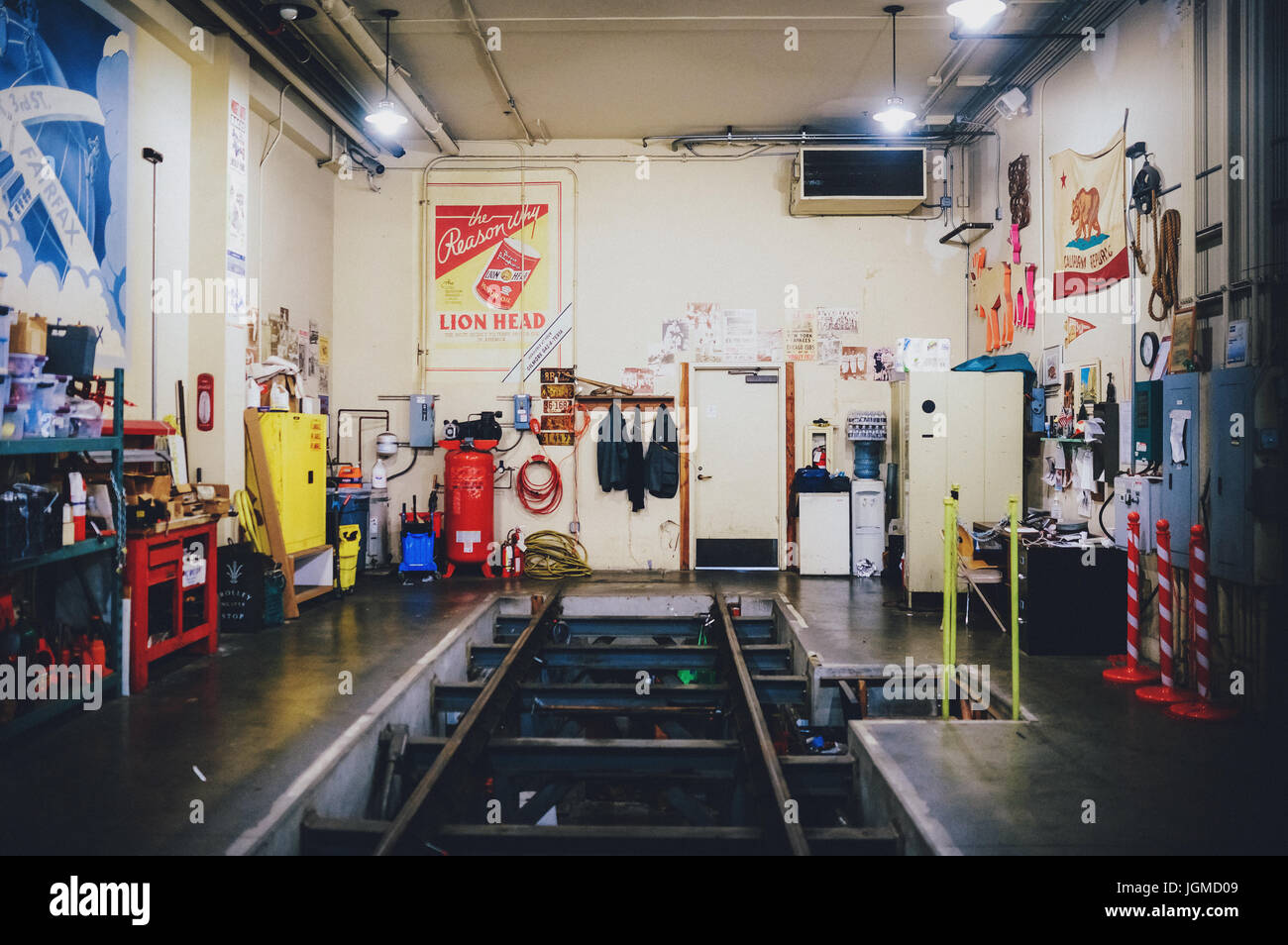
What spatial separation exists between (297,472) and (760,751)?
4.28m

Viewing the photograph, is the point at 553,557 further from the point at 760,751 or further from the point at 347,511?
the point at 760,751

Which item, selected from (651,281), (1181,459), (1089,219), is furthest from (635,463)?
(1181,459)

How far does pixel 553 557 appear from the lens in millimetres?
7949

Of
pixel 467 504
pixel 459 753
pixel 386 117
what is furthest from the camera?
pixel 467 504

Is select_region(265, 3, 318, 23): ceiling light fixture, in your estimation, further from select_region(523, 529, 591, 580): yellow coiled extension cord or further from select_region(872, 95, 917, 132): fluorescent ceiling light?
select_region(523, 529, 591, 580): yellow coiled extension cord

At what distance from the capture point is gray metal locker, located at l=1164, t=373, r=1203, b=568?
14.0 feet

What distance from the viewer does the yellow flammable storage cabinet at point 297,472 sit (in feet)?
19.7

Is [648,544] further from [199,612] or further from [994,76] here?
[994,76]

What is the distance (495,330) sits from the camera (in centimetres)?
827

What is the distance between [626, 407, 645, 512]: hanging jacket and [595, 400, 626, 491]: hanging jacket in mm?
49

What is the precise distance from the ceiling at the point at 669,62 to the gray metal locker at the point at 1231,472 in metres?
3.18

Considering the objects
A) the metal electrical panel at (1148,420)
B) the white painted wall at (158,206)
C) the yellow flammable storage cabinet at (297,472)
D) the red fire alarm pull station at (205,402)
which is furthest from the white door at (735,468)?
the white painted wall at (158,206)

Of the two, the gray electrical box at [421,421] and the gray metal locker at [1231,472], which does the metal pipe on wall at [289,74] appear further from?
the gray metal locker at [1231,472]

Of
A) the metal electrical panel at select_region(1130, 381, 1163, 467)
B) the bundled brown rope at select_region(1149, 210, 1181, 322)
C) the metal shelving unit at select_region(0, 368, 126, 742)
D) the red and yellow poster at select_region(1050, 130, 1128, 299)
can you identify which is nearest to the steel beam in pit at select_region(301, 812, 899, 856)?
the metal shelving unit at select_region(0, 368, 126, 742)
